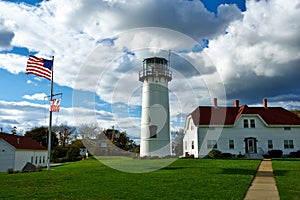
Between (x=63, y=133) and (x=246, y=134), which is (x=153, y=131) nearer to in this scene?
(x=246, y=134)

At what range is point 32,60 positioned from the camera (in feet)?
62.4

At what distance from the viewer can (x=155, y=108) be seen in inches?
1184

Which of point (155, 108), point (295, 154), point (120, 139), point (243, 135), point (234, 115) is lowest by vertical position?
point (295, 154)

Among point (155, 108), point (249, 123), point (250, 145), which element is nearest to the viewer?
point (155, 108)

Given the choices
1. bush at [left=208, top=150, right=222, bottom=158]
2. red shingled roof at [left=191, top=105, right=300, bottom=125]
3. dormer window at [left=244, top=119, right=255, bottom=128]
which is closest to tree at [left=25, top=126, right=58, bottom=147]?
red shingled roof at [left=191, top=105, right=300, bottom=125]

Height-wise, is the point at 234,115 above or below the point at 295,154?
above

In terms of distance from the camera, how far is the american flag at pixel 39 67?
18859 millimetres

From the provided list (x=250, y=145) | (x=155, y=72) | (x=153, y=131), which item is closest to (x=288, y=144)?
(x=250, y=145)

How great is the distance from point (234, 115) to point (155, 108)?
31.6 feet

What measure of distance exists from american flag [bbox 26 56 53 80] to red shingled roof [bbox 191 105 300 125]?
57.1ft

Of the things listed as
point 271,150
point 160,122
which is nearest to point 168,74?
point 160,122

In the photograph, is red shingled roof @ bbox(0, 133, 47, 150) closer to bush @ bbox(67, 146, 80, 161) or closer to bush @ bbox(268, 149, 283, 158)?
bush @ bbox(67, 146, 80, 161)

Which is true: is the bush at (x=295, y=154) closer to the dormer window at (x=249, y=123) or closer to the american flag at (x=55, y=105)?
the dormer window at (x=249, y=123)

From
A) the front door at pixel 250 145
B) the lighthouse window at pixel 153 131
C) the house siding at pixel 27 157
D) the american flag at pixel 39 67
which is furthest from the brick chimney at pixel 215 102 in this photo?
the house siding at pixel 27 157
